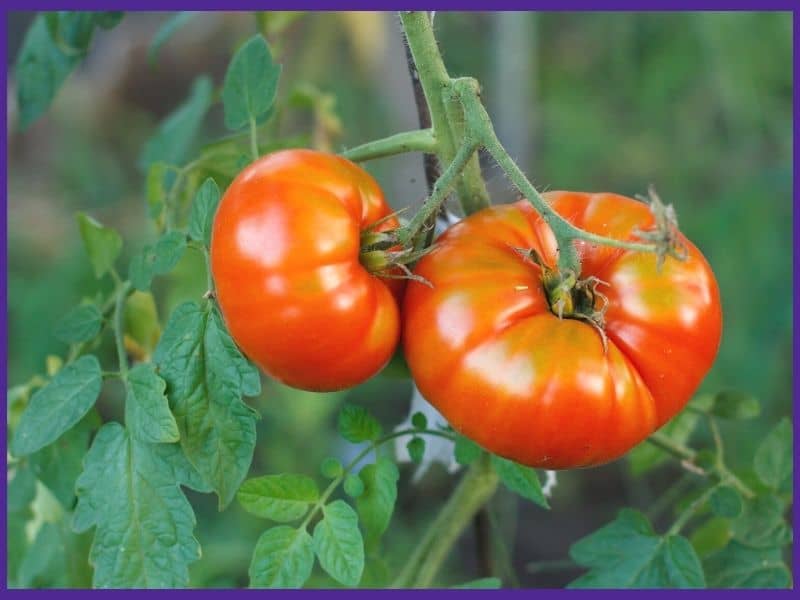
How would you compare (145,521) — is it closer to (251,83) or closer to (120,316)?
(120,316)

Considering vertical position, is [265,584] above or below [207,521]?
above

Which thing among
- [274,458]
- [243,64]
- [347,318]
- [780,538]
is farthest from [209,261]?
[274,458]

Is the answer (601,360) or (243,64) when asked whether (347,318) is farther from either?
(243,64)

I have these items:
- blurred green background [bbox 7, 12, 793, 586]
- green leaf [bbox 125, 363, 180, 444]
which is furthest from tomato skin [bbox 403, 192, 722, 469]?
blurred green background [bbox 7, 12, 793, 586]

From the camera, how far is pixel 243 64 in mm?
979

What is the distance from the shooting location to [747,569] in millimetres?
1016

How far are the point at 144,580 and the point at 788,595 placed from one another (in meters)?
0.63

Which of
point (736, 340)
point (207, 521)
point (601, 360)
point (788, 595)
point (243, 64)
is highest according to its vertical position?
point (243, 64)

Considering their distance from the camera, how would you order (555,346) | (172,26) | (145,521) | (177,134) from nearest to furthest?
(555,346) < (145,521) < (172,26) < (177,134)

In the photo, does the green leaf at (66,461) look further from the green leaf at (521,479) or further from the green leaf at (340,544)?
the green leaf at (521,479)

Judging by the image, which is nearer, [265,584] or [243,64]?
[265,584]

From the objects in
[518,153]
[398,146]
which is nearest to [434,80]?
[398,146]

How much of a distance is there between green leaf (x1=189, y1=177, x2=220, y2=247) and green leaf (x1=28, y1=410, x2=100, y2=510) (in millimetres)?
268

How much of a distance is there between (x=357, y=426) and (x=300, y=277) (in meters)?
0.20
